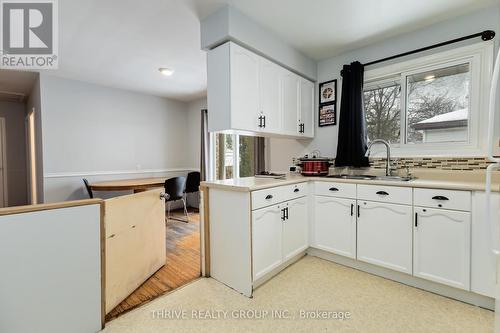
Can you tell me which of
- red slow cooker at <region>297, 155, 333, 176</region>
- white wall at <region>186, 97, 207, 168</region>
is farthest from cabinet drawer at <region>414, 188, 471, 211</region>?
white wall at <region>186, 97, 207, 168</region>

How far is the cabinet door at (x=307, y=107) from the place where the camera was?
296cm

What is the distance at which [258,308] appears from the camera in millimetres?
1694

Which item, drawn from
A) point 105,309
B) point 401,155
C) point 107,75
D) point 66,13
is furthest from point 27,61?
point 401,155

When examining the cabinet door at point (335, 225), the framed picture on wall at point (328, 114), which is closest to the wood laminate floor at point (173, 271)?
the cabinet door at point (335, 225)

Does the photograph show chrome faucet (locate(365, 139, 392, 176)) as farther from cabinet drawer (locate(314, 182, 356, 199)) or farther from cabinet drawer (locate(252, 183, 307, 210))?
cabinet drawer (locate(252, 183, 307, 210))

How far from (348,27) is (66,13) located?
265 cm

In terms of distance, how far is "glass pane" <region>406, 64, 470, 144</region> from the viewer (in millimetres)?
2213

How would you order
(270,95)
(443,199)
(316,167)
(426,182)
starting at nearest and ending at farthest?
(443,199) < (426,182) < (270,95) < (316,167)

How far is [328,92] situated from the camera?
119 inches

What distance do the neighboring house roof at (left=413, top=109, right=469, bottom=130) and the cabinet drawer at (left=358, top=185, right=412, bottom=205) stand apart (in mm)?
950

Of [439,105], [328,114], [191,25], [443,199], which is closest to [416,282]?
[443,199]

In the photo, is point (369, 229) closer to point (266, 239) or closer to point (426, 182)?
point (426, 182)

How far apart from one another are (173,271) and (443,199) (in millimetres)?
2501

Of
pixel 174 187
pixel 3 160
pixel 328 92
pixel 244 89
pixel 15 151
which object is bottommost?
pixel 174 187
